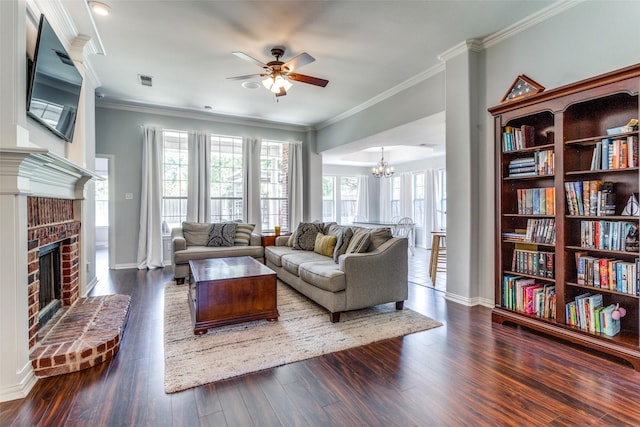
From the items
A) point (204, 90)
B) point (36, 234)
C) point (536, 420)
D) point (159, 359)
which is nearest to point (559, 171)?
point (536, 420)

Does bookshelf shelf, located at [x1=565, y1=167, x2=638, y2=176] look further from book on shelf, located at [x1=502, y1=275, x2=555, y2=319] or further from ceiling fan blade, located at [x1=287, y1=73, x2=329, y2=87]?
ceiling fan blade, located at [x1=287, y1=73, x2=329, y2=87]

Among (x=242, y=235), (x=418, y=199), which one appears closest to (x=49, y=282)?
(x=242, y=235)

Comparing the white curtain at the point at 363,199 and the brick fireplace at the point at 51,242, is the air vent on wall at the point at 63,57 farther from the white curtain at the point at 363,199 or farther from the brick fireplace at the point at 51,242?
the white curtain at the point at 363,199

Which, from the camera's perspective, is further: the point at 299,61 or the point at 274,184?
the point at 274,184

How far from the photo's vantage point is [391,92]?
191 inches

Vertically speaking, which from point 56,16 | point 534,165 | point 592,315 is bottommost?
point 592,315

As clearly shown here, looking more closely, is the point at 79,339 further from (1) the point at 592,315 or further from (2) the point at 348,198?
(2) the point at 348,198

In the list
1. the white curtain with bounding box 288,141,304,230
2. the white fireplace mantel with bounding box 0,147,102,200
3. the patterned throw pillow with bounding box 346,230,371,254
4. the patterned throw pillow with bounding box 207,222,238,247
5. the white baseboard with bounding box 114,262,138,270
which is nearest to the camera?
the white fireplace mantel with bounding box 0,147,102,200

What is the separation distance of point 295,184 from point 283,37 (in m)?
3.83

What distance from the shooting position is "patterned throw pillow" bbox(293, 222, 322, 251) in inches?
183

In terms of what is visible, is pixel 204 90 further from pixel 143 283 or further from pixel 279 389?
pixel 279 389

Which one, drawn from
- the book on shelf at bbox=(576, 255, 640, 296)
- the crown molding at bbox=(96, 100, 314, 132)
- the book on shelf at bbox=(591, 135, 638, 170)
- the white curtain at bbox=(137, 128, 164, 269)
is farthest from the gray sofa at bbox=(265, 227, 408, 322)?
the crown molding at bbox=(96, 100, 314, 132)

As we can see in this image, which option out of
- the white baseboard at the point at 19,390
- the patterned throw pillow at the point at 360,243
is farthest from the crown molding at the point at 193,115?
Result: the white baseboard at the point at 19,390

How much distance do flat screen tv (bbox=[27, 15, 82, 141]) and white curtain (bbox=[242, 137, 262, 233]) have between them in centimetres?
355
